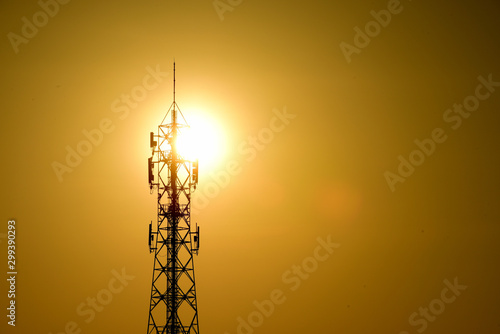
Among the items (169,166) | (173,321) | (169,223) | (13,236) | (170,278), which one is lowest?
(173,321)

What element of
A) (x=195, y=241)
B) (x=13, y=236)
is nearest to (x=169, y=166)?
(x=195, y=241)

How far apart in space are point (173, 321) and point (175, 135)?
1031 cm

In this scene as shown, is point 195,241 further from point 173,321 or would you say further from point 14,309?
point 14,309

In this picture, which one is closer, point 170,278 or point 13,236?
point 170,278

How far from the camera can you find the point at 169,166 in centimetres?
2905

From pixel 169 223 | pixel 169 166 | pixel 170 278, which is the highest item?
pixel 169 166

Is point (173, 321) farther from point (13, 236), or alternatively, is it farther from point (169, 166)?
point (13, 236)

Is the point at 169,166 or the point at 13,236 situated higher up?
the point at 13,236

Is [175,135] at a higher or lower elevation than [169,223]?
higher

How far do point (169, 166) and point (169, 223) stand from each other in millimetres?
3209

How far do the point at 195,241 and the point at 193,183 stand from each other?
3302 mm

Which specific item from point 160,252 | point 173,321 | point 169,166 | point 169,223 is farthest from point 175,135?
point 173,321

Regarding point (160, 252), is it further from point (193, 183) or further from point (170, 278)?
point (193, 183)

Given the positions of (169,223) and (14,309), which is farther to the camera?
(14,309)
